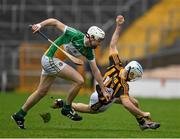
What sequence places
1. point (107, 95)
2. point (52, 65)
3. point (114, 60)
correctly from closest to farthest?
point (52, 65) → point (107, 95) → point (114, 60)

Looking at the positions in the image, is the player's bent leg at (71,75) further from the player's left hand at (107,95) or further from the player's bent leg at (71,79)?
the player's left hand at (107,95)

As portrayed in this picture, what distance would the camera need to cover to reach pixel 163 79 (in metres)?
30.8

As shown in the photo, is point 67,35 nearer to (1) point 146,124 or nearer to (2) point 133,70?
(2) point 133,70

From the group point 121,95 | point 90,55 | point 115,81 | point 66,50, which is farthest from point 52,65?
point 121,95

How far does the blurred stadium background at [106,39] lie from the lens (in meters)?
32.9

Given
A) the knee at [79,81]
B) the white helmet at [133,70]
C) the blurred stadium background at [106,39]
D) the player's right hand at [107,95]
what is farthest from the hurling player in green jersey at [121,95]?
the blurred stadium background at [106,39]

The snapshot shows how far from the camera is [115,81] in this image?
1421cm

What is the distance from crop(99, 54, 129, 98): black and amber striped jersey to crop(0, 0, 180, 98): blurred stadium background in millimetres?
16312

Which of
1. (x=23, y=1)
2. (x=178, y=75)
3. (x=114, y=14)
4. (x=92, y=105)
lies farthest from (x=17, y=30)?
(x=92, y=105)

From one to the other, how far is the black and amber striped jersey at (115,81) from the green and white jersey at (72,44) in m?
0.73

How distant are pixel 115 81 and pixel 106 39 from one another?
2051cm

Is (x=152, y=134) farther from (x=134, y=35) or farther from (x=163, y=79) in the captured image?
(x=134, y=35)

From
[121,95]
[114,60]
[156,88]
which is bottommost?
[156,88]

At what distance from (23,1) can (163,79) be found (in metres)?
9.61
